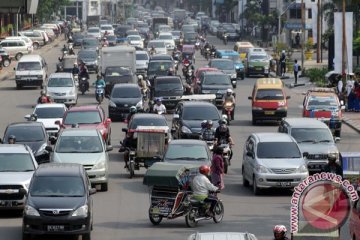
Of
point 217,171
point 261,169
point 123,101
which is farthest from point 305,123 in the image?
point 123,101

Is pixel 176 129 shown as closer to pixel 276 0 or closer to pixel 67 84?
pixel 67 84

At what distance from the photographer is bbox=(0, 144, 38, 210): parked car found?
29.4 metres

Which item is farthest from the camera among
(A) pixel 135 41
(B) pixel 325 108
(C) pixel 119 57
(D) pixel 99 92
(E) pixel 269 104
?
(A) pixel 135 41

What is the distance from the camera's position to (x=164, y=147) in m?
36.9

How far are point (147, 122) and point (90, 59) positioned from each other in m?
40.7

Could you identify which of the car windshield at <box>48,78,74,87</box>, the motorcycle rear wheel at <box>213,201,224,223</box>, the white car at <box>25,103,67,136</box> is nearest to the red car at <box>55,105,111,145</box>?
the white car at <box>25,103,67,136</box>

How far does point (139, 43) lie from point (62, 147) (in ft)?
238

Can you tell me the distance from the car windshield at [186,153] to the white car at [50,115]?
11167mm

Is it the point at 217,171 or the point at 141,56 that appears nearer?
the point at 217,171

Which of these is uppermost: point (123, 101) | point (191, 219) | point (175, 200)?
point (123, 101)

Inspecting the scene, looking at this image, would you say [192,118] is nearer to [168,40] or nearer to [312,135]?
[312,135]

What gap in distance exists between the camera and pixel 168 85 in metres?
57.6

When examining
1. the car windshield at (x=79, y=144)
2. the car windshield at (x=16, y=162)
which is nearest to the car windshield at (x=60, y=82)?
the car windshield at (x=79, y=144)

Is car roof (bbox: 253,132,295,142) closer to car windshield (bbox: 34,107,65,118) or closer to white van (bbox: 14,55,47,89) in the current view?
car windshield (bbox: 34,107,65,118)
